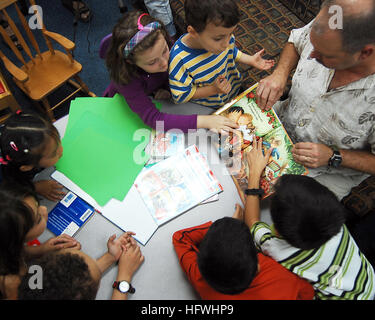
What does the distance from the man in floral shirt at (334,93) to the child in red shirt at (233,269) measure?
456 millimetres

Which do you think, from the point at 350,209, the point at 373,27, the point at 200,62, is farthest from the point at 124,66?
the point at 350,209

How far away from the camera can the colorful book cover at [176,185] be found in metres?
1.19

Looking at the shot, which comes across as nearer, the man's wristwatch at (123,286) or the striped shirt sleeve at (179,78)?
the man's wristwatch at (123,286)

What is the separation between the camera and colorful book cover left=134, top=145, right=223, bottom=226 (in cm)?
119

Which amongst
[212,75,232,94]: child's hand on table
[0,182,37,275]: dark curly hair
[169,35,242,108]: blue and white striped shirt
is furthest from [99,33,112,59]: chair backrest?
[0,182,37,275]: dark curly hair

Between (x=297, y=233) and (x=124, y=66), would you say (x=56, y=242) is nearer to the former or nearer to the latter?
(x=124, y=66)

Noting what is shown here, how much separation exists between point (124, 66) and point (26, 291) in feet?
3.00

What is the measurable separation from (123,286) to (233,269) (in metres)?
0.42

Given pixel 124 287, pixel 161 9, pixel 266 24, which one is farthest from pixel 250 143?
pixel 161 9

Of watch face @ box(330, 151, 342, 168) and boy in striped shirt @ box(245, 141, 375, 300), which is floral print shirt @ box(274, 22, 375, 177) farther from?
boy in striped shirt @ box(245, 141, 375, 300)

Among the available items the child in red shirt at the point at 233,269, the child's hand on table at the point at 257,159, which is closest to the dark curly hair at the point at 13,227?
the child in red shirt at the point at 233,269

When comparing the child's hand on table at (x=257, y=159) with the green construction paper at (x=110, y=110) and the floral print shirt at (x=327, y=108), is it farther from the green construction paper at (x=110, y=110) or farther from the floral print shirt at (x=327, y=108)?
the green construction paper at (x=110, y=110)

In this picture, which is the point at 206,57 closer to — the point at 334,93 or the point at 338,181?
the point at 334,93
